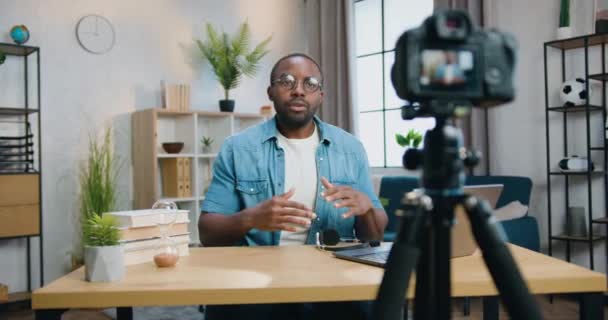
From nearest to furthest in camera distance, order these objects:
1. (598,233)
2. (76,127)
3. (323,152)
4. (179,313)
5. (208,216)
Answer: (208,216), (323,152), (179,313), (598,233), (76,127)

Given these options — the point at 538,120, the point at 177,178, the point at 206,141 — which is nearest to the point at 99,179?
the point at 177,178

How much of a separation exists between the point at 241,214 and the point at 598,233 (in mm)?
3064

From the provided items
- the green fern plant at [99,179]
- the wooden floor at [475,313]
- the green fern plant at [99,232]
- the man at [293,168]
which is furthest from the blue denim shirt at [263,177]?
the green fern plant at [99,179]

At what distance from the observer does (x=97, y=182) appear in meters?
4.17

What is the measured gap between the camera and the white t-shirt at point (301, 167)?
200cm

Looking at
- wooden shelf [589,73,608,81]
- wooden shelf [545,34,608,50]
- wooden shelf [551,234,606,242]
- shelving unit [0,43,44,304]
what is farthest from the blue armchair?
shelving unit [0,43,44,304]

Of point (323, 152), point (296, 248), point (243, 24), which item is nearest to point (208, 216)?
point (296, 248)

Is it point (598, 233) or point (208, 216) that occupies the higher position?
point (208, 216)

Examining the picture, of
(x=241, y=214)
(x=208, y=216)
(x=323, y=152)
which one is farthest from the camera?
(x=323, y=152)

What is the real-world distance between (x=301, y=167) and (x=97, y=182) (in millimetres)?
2630

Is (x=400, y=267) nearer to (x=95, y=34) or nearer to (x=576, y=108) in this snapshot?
(x=576, y=108)

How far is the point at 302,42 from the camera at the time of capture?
597cm

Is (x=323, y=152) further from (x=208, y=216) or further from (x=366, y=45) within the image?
(x=366, y=45)

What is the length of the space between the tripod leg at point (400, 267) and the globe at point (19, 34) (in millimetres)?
3887
